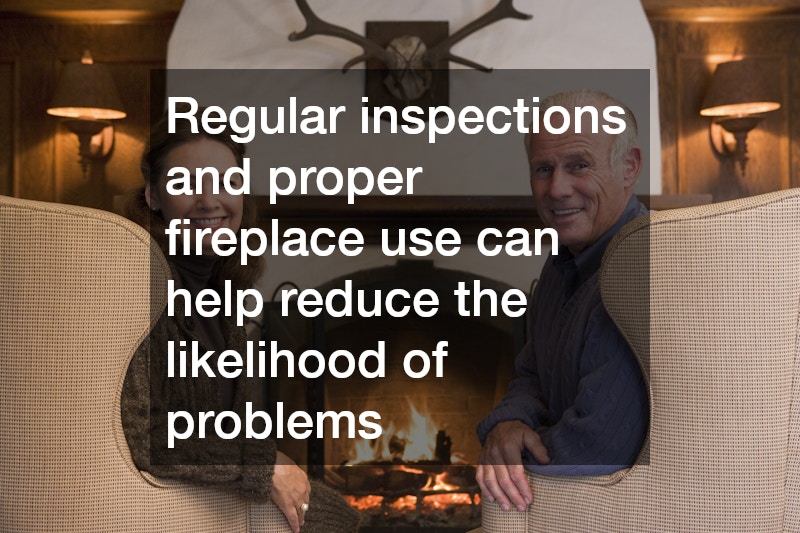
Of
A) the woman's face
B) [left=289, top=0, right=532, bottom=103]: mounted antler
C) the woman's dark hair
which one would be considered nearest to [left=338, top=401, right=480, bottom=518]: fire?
[left=289, top=0, right=532, bottom=103]: mounted antler

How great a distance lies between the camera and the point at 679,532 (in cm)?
111

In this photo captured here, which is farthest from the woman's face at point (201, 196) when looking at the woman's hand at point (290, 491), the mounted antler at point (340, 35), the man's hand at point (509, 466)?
the mounted antler at point (340, 35)

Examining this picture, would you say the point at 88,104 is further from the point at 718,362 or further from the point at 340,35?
the point at 718,362

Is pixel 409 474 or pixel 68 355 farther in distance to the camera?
pixel 409 474

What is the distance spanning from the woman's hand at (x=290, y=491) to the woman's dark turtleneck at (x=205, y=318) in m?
0.30

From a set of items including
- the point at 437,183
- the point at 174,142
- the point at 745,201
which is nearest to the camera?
the point at 745,201

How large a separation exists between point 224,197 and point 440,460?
1.81 metres

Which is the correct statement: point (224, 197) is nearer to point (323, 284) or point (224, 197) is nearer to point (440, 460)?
point (323, 284)

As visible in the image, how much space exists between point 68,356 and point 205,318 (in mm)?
589

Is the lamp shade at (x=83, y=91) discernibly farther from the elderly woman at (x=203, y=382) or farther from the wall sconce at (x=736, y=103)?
the wall sconce at (x=736, y=103)

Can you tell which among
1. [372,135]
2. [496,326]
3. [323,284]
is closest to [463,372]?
Result: [496,326]

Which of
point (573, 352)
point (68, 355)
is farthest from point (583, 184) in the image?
point (68, 355)

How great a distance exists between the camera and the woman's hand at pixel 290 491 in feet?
4.23

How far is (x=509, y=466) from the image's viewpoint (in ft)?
4.15
